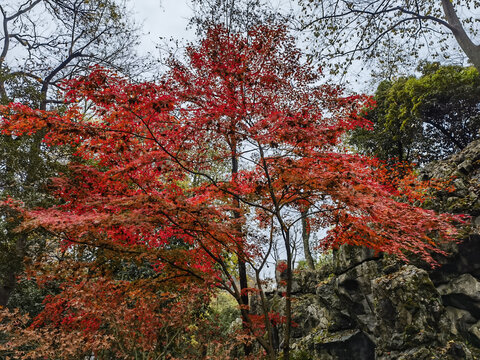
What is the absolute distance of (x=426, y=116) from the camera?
13.5m

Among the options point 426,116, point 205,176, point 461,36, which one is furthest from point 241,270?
point 426,116

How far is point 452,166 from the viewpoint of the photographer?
8766 millimetres

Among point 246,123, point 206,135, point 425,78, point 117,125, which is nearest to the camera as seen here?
point 246,123

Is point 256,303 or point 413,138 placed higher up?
point 413,138

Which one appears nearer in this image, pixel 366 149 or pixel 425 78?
pixel 425 78

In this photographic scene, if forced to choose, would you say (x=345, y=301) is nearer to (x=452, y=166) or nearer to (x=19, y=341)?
(x=452, y=166)

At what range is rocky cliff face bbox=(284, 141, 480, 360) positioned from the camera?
17.2 ft

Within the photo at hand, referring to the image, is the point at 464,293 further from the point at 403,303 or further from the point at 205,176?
the point at 205,176

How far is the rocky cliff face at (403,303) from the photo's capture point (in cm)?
525

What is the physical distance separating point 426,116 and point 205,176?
12.6m

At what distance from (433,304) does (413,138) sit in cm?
1049

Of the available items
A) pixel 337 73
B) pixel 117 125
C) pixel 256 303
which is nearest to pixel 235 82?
pixel 117 125

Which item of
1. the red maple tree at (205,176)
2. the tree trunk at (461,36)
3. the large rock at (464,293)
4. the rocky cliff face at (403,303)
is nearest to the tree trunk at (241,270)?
the red maple tree at (205,176)

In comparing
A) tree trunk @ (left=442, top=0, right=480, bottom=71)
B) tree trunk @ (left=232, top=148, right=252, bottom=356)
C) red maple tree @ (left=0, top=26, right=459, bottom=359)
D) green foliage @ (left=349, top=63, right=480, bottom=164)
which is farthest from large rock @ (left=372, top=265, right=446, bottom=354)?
green foliage @ (left=349, top=63, right=480, bottom=164)
